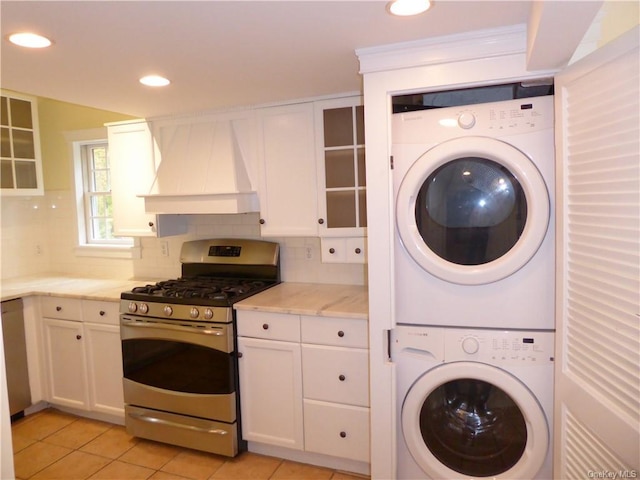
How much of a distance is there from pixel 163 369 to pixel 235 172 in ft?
4.27

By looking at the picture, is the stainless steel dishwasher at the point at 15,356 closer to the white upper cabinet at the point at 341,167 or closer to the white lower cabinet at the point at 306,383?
the white lower cabinet at the point at 306,383

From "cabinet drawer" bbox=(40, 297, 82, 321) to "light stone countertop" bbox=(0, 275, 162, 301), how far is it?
1.8 inches

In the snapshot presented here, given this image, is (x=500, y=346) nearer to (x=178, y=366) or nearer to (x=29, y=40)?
(x=178, y=366)

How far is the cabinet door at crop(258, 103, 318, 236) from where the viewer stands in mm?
2695

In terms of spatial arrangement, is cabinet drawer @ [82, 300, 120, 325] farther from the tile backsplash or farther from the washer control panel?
the washer control panel

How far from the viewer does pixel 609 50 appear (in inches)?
51.7

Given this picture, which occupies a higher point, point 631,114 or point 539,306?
point 631,114

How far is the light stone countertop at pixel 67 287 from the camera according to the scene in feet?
9.73

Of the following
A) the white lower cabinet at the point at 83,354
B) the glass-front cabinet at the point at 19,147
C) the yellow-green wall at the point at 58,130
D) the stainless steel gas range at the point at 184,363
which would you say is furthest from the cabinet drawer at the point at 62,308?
the yellow-green wall at the point at 58,130

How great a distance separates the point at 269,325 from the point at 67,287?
1.77 metres

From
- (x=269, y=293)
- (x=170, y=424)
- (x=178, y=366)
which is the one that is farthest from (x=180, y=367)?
(x=269, y=293)

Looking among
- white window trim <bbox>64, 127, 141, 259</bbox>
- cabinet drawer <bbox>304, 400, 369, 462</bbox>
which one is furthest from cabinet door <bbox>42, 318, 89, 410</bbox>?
cabinet drawer <bbox>304, 400, 369, 462</bbox>

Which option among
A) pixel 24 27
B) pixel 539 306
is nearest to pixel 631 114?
pixel 539 306

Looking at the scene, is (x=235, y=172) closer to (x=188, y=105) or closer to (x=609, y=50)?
(x=188, y=105)
